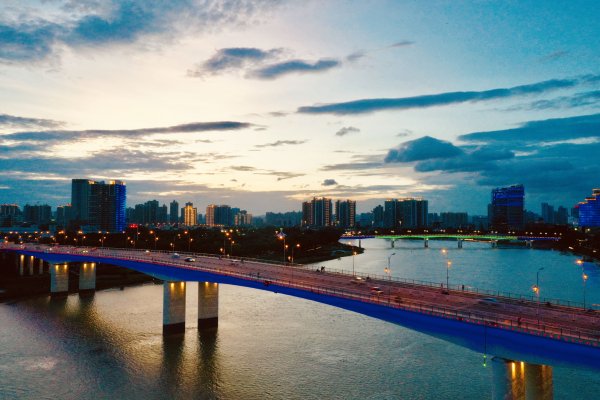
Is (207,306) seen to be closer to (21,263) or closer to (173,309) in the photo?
(173,309)

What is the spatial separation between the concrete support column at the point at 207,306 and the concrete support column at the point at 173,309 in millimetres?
1829

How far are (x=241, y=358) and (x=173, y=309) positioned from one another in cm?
1253

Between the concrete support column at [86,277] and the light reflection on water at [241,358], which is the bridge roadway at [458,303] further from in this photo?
the concrete support column at [86,277]

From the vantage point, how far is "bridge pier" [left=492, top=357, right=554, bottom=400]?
2389 centimetres

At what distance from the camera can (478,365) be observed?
36.0m

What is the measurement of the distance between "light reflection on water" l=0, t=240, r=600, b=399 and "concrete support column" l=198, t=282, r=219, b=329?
1.19 meters

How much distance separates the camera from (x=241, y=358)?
39.2 meters

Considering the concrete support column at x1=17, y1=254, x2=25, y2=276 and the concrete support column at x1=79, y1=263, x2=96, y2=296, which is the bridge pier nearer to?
the concrete support column at x1=79, y1=263, x2=96, y2=296

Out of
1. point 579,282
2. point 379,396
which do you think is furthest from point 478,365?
point 579,282

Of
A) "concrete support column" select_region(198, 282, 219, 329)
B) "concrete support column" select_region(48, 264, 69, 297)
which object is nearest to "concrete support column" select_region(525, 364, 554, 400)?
"concrete support column" select_region(198, 282, 219, 329)

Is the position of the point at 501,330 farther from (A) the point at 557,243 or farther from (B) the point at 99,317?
(A) the point at 557,243

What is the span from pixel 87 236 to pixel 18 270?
3630 cm

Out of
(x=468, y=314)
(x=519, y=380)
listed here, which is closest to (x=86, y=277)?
(x=468, y=314)

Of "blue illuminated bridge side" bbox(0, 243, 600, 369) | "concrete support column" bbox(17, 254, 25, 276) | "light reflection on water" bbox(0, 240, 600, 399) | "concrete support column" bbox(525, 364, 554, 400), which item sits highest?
"blue illuminated bridge side" bbox(0, 243, 600, 369)
